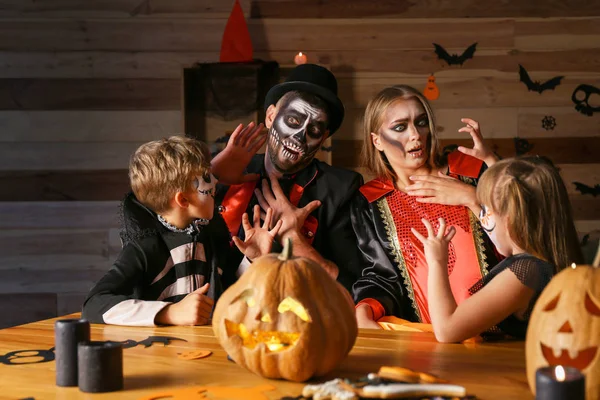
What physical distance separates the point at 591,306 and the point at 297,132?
1.46 m

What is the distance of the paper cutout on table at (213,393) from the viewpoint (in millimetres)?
1103

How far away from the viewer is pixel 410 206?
7.48ft

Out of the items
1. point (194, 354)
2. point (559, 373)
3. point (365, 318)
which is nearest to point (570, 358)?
point (559, 373)

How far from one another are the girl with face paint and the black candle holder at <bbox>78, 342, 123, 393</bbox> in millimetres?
704

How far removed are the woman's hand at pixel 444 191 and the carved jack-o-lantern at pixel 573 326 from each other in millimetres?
1125

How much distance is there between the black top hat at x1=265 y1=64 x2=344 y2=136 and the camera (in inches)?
94.4

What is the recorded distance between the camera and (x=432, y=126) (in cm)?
225

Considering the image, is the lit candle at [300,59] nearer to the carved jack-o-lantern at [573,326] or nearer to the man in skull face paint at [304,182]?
the man in skull face paint at [304,182]

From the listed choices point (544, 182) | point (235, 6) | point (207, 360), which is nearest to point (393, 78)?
point (235, 6)

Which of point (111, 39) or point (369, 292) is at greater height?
point (111, 39)

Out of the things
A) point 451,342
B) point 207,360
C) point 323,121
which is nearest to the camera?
point 207,360

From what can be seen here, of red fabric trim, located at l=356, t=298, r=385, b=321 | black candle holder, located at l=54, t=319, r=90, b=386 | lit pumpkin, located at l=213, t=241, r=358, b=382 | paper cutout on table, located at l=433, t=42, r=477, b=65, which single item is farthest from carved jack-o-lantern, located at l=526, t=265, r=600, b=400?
paper cutout on table, located at l=433, t=42, r=477, b=65

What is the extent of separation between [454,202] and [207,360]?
43.4 inches

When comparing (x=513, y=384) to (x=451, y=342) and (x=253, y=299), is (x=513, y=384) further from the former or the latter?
(x=253, y=299)
